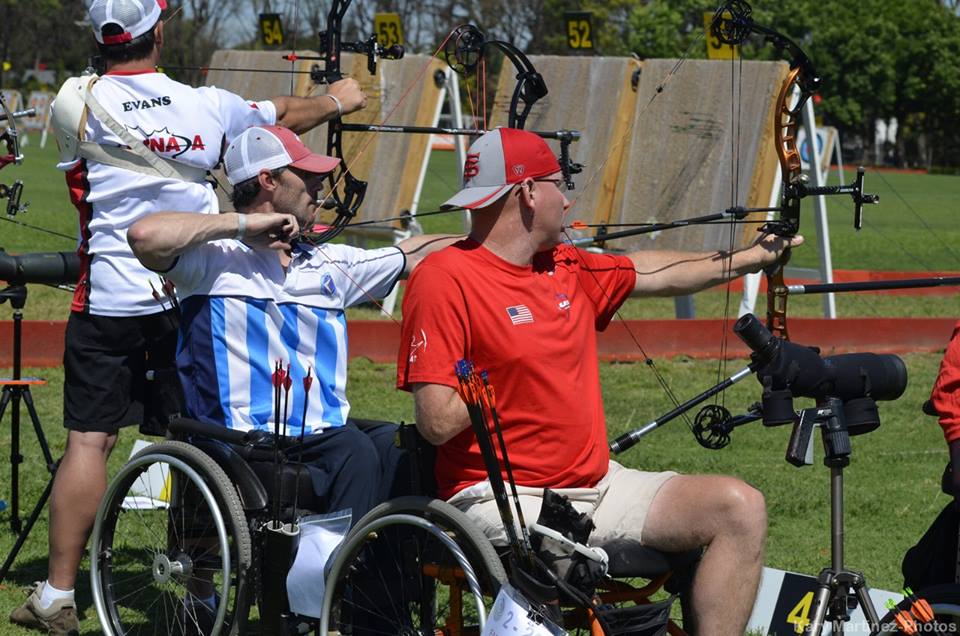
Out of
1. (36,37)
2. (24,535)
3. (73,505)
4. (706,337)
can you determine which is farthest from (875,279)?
(36,37)

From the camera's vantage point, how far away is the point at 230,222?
11.9 ft

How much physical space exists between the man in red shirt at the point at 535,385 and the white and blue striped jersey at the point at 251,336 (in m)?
0.46

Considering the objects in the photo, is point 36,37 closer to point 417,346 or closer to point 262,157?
point 262,157

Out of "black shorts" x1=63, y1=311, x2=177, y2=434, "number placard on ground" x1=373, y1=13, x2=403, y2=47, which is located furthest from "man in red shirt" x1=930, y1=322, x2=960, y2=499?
"number placard on ground" x1=373, y1=13, x2=403, y2=47

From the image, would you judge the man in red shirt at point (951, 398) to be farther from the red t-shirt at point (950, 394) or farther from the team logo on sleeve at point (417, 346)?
the team logo on sleeve at point (417, 346)

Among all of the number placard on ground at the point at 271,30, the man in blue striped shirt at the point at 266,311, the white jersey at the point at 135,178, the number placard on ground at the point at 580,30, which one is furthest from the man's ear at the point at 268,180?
the number placard on ground at the point at 271,30

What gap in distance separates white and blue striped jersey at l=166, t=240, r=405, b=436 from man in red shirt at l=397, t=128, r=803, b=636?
462 mm

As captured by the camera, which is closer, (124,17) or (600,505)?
(600,505)

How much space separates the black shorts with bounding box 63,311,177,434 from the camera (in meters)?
4.23

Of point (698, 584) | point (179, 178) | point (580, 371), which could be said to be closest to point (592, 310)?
point (580, 371)

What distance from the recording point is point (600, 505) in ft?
11.2

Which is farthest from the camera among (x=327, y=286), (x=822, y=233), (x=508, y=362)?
(x=822, y=233)

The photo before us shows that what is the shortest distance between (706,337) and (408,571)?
607 cm

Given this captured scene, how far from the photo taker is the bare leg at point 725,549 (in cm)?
320
